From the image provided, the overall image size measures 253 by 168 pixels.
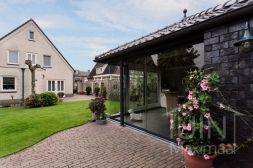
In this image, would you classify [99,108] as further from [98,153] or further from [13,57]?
→ [13,57]

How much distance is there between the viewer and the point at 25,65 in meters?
14.4

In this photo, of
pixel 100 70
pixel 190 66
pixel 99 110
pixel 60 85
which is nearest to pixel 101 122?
pixel 99 110

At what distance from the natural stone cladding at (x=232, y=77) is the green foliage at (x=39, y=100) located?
12149 millimetres

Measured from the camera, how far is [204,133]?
8.02 ft

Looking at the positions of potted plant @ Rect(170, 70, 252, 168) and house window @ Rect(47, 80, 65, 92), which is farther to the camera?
house window @ Rect(47, 80, 65, 92)

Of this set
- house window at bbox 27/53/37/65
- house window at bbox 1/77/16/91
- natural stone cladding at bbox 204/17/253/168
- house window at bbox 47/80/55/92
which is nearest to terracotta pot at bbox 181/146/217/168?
natural stone cladding at bbox 204/17/253/168

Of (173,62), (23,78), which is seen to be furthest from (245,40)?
(23,78)

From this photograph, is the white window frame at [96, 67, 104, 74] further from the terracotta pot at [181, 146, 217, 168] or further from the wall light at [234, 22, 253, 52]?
the wall light at [234, 22, 253, 52]

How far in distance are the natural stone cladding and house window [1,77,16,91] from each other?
55.6ft

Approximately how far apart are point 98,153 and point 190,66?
3.46 metres

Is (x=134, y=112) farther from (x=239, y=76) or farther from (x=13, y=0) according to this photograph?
(x=13, y=0)

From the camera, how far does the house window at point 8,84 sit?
13.1m

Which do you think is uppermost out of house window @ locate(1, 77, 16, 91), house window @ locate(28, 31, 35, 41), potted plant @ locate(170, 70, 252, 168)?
house window @ locate(28, 31, 35, 41)

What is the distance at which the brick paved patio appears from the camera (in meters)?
3.04
